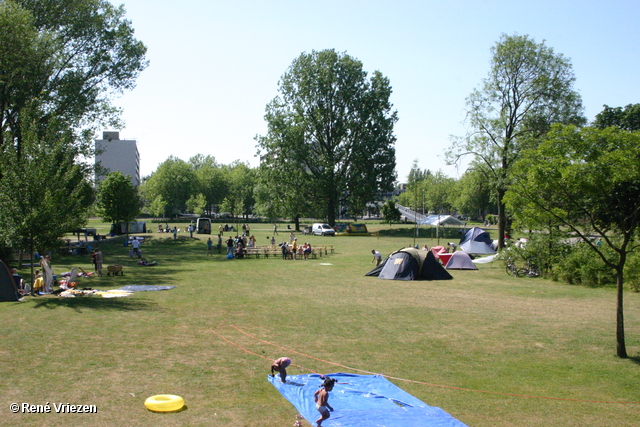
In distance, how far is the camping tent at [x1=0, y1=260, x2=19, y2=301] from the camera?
56.0 feet

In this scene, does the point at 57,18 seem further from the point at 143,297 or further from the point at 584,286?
the point at 584,286

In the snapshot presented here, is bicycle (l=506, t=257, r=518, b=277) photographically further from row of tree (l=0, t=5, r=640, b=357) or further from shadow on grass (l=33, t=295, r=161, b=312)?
shadow on grass (l=33, t=295, r=161, b=312)

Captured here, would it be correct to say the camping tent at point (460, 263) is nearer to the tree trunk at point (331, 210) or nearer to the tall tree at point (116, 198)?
the tree trunk at point (331, 210)

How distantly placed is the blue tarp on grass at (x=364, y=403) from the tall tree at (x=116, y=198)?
168ft

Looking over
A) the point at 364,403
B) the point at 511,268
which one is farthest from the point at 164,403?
the point at 511,268

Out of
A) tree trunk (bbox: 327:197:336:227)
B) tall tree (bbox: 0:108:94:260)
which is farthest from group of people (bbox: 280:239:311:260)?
tree trunk (bbox: 327:197:336:227)

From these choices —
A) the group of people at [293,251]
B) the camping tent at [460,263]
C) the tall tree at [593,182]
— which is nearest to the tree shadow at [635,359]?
the tall tree at [593,182]

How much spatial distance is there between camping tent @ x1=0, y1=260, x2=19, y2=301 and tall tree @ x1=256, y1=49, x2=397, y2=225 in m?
48.2

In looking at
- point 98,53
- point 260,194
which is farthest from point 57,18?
point 260,194

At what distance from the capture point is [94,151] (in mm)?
38219

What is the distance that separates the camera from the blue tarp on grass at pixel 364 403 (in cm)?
767

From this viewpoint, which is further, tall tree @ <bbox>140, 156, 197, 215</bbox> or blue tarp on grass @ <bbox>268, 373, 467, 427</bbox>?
tall tree @ <bbox>140, 156, 197, 215</bbox>

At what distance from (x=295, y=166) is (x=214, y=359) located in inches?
2179

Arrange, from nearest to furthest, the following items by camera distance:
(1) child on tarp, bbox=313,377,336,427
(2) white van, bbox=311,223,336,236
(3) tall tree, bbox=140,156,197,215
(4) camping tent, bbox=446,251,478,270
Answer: (1) child on tarp, bbox=313,377,336,427 → (4) camping tent, bbox=446,251,478,270 → (2) white van, bbox=311,223,336,236 → (3) tall tree, bbox=140,156,197,215
